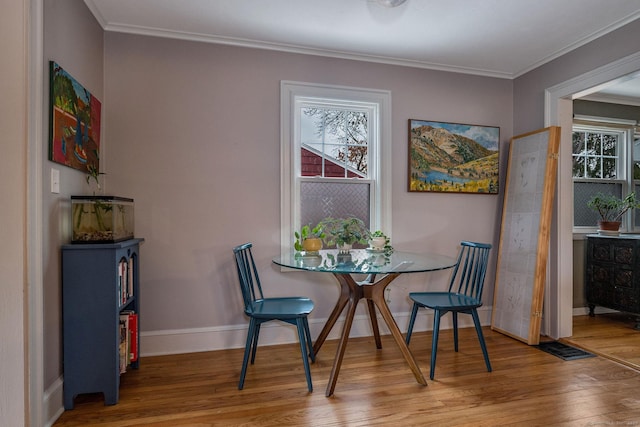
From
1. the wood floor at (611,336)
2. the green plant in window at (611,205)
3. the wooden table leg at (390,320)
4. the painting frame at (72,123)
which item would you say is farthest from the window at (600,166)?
the painting frame at (72,123)

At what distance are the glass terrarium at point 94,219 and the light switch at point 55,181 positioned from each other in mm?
115

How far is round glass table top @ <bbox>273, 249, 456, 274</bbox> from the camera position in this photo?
2.16m

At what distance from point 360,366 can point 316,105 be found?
84.9 inches

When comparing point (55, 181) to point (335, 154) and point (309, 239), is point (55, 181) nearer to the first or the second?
point (309, 239)

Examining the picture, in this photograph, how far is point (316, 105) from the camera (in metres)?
3.29

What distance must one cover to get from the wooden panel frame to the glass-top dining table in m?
1.08

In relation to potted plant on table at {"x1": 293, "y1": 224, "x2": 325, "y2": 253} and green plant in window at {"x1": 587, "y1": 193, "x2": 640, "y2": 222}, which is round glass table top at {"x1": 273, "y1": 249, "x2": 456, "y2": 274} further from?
green plant in window at {"x1": 587, "y1": 193, "x2": 640, "y2": 222}

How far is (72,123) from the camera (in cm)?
223

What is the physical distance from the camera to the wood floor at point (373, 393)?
2.00 m

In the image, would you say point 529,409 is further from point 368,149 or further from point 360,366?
point 368,149

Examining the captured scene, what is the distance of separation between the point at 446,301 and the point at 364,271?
938mm

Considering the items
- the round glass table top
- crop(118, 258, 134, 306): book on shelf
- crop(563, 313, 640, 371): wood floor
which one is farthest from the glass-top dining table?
crop(563, 313, 640, 371): wood floor

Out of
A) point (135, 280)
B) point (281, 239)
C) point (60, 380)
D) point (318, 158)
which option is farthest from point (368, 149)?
point (60, 380)
